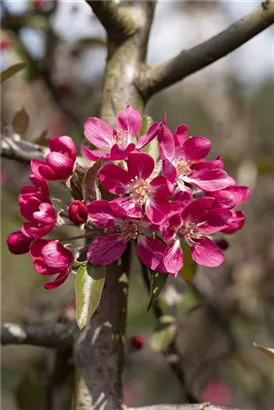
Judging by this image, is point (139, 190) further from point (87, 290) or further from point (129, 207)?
point (87, 290)

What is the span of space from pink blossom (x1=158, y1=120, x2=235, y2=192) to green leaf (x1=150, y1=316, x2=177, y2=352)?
24.9 inches

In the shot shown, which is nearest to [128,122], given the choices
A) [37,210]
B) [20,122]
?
[37,210]

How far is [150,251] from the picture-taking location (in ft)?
3.40

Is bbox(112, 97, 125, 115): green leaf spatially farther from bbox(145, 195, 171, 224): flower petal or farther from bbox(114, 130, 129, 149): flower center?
bbox(145, 195, 171, 224): flower petal

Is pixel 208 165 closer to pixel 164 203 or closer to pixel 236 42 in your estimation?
pixel 164 203

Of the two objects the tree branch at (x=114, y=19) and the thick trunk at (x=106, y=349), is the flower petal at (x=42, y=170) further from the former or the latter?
the tree branch at (x=114, y=19)

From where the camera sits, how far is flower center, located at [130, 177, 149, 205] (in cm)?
102

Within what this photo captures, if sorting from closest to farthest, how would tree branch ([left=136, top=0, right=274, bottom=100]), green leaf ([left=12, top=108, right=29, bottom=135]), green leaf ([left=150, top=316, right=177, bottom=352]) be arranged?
tree branch ([left=136, top=0, right=274, bottom=100]) < green leaf ([left=12, top=108, right=29, bottom=135]) < green leaf ([left=150, top=316, right=177, bottom=352])

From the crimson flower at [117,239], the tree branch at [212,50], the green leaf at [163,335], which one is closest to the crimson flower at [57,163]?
the crimson flower at [117,239]

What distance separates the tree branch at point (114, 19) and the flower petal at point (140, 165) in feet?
1.34

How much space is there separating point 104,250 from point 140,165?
5.9 inches

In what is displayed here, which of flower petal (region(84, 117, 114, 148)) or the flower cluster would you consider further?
flower petal (region(84, 117, 114, 148))

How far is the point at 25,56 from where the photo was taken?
2387 millimetres

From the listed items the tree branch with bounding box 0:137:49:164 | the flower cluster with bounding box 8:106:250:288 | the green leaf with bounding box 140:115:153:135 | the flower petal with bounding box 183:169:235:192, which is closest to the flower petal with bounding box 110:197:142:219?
the flower cluster with bounding box 8:106:250:288
